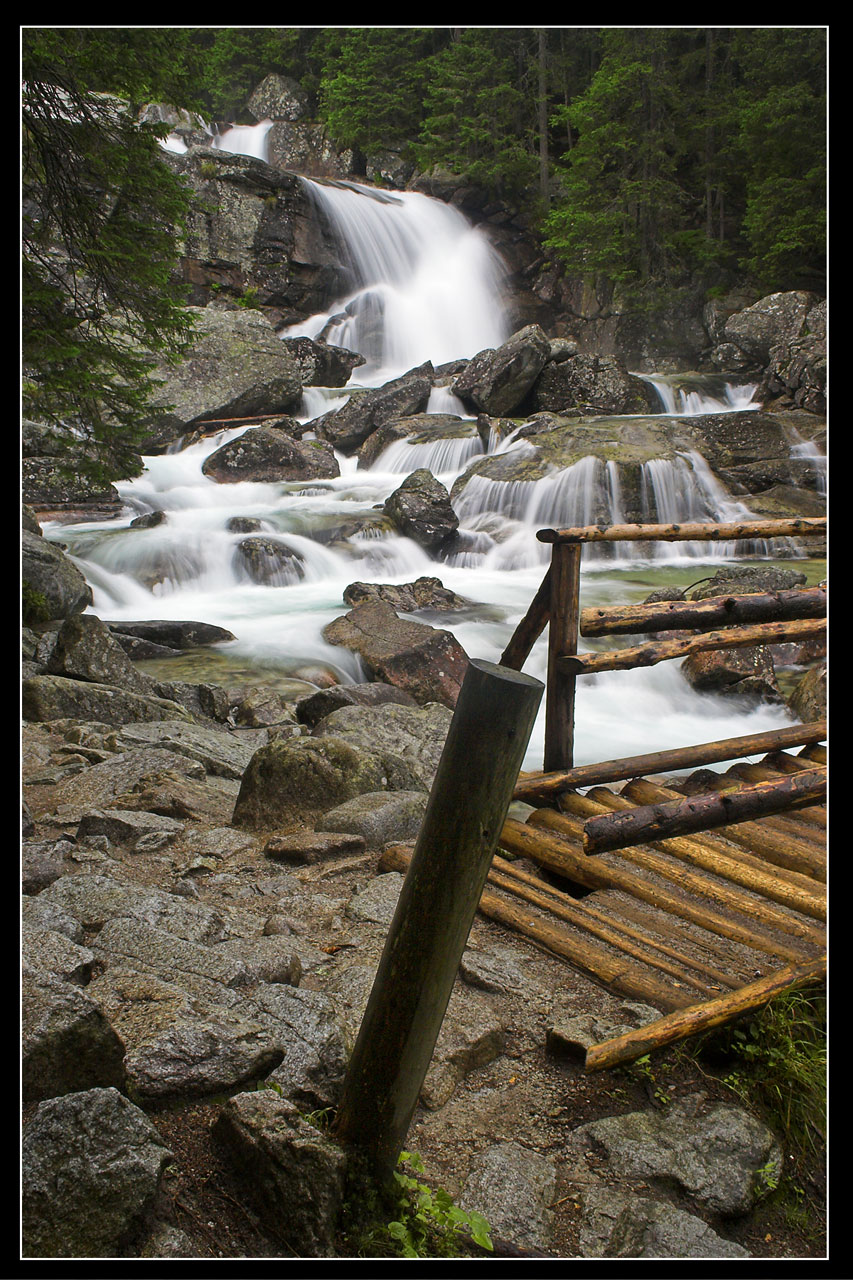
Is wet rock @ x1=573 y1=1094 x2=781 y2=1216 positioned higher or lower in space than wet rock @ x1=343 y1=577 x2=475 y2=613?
lower

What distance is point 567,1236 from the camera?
207cm

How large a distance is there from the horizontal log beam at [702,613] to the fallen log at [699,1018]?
5.41 ft

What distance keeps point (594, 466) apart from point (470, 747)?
15.1 m

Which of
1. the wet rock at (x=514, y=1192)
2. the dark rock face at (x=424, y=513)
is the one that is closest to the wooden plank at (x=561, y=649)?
the wet rock at (x=514, y=1192)

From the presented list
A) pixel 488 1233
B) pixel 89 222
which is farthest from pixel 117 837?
pixel 89 222

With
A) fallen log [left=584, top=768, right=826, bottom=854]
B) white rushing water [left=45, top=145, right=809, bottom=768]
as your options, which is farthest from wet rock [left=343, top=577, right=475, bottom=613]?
fallen log [left=584, top=768, right=826, bottom=854]

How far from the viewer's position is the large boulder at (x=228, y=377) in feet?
63.7

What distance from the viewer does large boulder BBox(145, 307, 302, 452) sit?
19406mm

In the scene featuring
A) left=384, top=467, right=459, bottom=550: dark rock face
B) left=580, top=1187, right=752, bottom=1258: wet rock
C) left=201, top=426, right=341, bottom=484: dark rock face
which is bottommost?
left=580, top=1187, right=752, bottom=1258: wet rock

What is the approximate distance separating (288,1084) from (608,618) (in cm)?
254

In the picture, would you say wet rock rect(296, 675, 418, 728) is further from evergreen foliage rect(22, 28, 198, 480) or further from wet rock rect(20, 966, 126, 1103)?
wet rock rect(20, 966, 126, 1103)

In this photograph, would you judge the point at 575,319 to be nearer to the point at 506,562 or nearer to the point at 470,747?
the point at 506,562

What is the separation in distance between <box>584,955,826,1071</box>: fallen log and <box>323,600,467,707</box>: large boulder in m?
6.19

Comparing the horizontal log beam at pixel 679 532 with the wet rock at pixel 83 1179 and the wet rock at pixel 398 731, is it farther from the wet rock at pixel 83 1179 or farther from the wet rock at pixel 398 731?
the wet rock at pixel 83 1179
